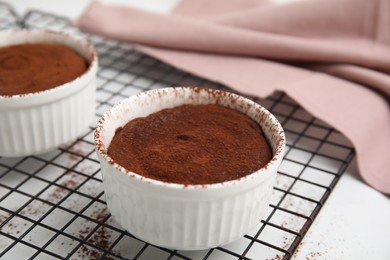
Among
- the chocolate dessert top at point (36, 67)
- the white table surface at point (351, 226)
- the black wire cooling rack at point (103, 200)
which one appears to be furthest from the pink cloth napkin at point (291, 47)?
the chocolate dessert top at point (36, 67)

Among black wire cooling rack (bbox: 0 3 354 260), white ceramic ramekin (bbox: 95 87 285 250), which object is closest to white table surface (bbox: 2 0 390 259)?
black wire cooling rack (bbox: 0 3 354 260)

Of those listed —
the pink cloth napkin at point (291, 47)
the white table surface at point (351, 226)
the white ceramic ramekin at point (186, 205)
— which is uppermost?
the white ceramic ramekin at point (186, 205)

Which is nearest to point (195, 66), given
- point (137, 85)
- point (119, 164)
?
point (137, 85)

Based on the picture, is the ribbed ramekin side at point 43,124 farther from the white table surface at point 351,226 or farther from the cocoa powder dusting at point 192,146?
the white table surface at point 351,226

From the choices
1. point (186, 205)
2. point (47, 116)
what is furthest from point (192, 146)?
point (47, 116)

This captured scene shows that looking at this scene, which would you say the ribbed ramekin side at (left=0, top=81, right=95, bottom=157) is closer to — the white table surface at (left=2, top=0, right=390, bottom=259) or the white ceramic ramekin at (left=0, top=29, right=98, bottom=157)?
the white ceramic ramekin at (left=0, top=29, right=98, bottom=157)
